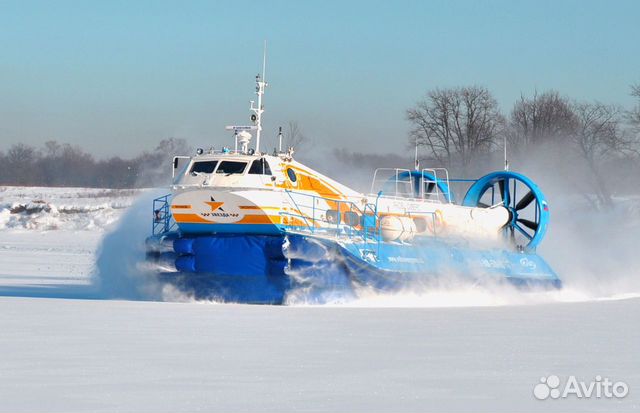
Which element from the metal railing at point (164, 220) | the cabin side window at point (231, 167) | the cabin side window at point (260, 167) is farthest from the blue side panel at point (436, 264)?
the metal railing at point (164, 220)

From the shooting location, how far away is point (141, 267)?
559 inches

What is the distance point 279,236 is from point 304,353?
574cm

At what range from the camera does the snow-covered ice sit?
5.76 meters

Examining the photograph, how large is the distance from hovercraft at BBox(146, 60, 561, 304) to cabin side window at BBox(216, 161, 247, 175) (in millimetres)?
14

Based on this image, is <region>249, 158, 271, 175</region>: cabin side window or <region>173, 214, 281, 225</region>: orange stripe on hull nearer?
<region>173, 214, 281, 225</region>: orange stripe on hull

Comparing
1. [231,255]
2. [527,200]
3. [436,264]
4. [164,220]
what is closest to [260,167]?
[231,255]

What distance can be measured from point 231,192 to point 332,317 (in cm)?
307

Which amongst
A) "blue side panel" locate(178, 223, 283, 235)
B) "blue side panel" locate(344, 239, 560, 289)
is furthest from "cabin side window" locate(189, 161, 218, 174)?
"blue side panel" locate(344, 239, 560, 289)

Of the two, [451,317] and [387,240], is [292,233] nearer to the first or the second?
[387,240]

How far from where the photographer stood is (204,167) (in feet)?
44.9

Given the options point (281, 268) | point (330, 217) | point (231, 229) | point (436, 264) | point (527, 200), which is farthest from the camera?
point (527, 200)

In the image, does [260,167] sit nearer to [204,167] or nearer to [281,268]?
[204,167]

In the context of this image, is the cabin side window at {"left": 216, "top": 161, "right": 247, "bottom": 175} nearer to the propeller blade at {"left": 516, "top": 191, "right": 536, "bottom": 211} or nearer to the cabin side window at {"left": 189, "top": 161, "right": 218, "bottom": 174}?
the cabin side window at {"left": 189, "top": 161, "right": 218, "bottom": 174}

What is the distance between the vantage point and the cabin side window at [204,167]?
44.7 feet
